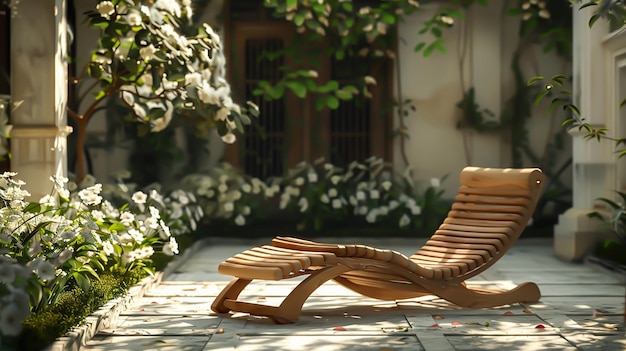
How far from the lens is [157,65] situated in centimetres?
814

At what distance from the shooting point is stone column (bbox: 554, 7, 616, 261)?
376 inches

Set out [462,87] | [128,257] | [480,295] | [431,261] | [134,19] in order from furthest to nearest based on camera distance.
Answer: [462,87] → [134,19] → [128,257] → [431,261] → [480,295]

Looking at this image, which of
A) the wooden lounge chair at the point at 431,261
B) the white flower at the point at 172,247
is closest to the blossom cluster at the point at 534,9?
the wooden lounge chair at the point at 431,261

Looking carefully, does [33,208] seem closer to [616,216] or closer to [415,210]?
[616,216]

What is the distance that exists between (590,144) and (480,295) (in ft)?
10.9

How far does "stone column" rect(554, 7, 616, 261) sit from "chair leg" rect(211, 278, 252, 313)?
13.8 ft

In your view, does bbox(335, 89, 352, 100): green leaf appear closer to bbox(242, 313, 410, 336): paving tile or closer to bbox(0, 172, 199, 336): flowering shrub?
bbox(0, 172, 199, 336): flowering shrub

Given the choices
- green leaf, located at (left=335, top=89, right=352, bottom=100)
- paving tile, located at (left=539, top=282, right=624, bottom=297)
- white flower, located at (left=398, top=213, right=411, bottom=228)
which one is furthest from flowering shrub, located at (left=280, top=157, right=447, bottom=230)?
paving tile, located at (left=539, top=282, right=624, bottom=297)

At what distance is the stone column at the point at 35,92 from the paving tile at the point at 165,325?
1714mm

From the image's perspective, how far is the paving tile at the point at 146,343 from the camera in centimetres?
541

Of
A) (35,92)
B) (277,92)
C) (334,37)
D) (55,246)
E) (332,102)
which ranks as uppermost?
(334,37)

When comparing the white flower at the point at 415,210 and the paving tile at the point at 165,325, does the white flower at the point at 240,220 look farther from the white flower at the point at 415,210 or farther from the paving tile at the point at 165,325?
the paving tile at the point at 165,325

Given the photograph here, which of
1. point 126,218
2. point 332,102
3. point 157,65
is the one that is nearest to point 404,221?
point 332,102

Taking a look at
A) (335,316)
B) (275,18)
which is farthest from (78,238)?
(275,18)
